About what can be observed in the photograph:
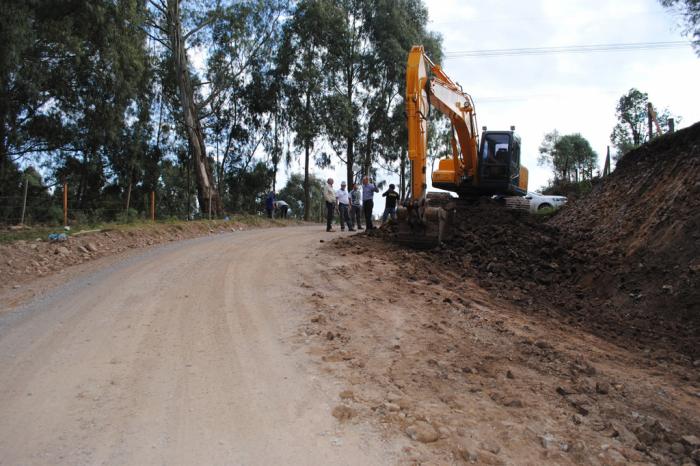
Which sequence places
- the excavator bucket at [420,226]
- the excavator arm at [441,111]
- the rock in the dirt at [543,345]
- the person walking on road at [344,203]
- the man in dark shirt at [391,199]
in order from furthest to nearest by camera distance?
Answer: the person walking on road at [344,203], the man in dark shirt at [391,199], the excavator bucket at [420,226], the excavator arm at [441,111], the rock in the dirt at [543,345]

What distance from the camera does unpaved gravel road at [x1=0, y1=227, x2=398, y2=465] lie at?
3.86 metres

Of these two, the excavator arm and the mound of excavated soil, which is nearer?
the mound of excavated soil

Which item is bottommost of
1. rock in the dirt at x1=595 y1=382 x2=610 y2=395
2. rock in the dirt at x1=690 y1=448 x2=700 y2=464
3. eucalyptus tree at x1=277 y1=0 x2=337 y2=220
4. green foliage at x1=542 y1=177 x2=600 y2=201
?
rock in the dirt at x1=690 y1=448 x2=700 y2=464

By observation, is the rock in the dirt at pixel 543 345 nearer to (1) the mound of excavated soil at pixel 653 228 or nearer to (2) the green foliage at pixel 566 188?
(1) the mound of excavated soil at pixel 653 228

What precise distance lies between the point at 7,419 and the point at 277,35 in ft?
96.3

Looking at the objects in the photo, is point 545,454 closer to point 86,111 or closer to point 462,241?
point 462,241

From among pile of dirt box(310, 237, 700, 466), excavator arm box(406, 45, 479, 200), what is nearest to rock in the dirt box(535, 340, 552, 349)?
pile of dirt box(310, 237, 700, 466)

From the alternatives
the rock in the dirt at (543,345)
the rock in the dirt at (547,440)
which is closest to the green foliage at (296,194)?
the rock in the dirt at (543,345)

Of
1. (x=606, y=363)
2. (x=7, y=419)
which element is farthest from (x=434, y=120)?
(x=7, y=419)

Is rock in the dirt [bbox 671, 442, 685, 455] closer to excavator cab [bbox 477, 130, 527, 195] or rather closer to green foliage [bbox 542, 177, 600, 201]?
excavator cab [bbox 477, 130, 527, 195]

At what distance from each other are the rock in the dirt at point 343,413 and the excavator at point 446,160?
6999 millimetres

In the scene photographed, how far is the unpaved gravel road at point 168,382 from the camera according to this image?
3.86 m

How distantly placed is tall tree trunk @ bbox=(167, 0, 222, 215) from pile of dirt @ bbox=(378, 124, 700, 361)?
13.1 meters

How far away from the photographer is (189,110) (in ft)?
77.8
